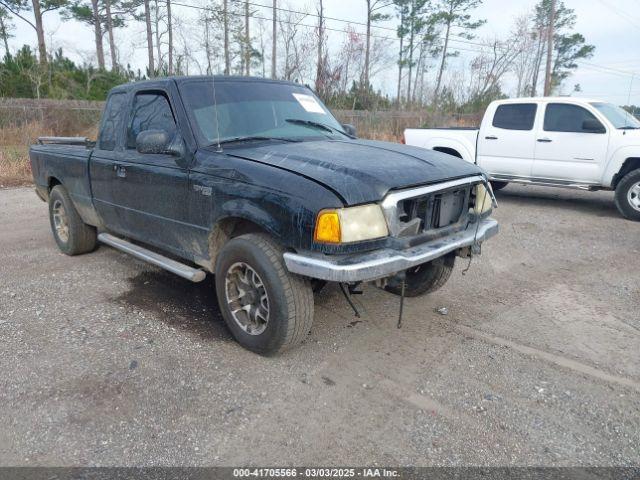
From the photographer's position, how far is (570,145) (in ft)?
27.0

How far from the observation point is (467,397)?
2.92 metres

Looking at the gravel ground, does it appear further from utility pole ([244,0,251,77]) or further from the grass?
utility pole ([244,0,251,77])

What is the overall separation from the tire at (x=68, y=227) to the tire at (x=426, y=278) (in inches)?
142

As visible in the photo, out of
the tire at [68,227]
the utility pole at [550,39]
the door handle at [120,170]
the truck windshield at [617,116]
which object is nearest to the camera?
the door handle at [120,170]

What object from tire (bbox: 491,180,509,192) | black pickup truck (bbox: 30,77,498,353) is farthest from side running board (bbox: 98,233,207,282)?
tire (bbox: 491,180,509,192)

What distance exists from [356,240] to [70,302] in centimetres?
294

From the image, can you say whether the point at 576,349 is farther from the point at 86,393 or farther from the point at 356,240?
the point at 86,393

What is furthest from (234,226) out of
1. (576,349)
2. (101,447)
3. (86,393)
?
(576,349)

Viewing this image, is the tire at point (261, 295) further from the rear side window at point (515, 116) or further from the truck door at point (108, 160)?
the rear side window at point (515, 116)

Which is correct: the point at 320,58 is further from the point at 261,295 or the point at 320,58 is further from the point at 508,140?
the point at 261,295

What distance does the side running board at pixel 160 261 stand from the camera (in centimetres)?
373

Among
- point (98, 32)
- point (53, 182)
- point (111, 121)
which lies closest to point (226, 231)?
point (111, 121)

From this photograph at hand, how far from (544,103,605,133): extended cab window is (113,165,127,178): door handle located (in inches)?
286

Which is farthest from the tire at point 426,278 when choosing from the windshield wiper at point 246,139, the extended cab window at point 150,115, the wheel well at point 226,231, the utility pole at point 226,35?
the utility pole at point 226,35
